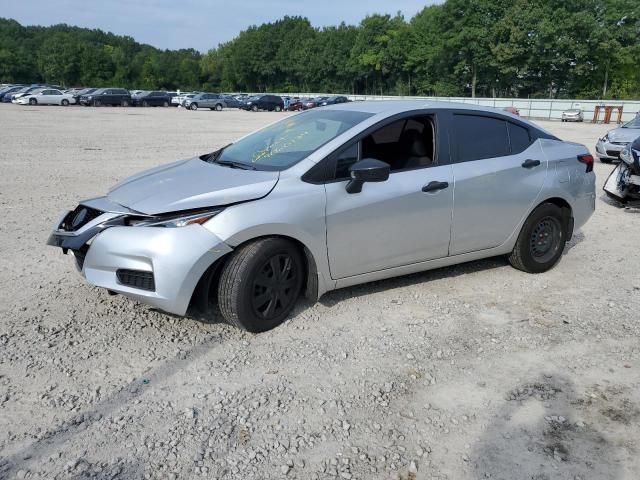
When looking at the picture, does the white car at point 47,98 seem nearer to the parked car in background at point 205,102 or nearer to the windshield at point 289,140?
the parked car in background at point 205,102

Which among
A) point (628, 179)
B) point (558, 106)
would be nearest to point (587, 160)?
point (628, 179)

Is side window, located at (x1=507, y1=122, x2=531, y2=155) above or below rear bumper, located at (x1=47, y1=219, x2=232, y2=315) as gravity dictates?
above

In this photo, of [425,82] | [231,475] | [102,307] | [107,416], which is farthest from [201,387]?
[425,82]

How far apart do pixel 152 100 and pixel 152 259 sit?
53.1 metres

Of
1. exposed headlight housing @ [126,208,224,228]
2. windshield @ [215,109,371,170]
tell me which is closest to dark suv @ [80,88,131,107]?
windshield @ [215,109,371,170]

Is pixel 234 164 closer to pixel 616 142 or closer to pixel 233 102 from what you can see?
pixel 616 142

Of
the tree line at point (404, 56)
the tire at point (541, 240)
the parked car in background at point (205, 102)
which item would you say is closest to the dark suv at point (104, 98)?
the parked car in background at point (205, 102)

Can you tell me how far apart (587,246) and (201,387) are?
520cm

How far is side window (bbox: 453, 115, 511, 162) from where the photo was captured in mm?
4902

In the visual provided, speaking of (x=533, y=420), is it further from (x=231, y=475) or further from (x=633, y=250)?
(x=633, y=250)

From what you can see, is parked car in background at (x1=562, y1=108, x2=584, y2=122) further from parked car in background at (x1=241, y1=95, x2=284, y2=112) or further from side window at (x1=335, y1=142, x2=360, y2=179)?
side window at (x1=335, y1=142, x2=360, y2=179)

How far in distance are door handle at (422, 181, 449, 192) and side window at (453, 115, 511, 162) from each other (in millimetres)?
365

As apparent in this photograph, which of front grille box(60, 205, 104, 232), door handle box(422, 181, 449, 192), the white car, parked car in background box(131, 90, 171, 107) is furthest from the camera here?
parked car in background box(131, 90, 171, 107)

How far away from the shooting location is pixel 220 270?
397cm
